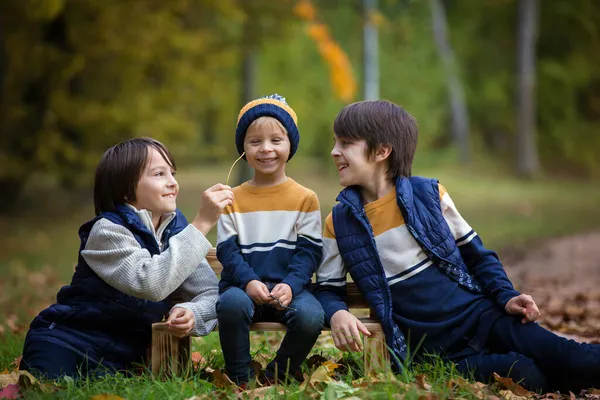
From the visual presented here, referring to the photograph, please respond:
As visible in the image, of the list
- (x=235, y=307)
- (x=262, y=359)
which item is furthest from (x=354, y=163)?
(x=262, y=359)

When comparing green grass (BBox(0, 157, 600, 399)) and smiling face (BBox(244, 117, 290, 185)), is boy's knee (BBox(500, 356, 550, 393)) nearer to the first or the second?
green grass (BBox(0, 157, 600, 399))

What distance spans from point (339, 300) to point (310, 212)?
0.42m

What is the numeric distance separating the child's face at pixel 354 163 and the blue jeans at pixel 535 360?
0.88 meters

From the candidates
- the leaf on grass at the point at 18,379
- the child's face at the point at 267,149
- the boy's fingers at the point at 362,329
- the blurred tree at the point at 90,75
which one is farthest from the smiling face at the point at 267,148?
the blurred tree at the point at 90,75

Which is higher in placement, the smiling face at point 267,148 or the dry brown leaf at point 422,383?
the smiling face at point 267,148

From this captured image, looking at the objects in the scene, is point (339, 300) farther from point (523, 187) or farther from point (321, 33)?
point (523, 187)

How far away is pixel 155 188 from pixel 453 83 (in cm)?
2673

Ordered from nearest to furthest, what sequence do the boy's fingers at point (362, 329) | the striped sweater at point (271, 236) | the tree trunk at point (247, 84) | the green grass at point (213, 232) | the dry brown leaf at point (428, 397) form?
1. the dry brown leaf at point (428, 397)
2. the green grass at point (213, 232)
3. the boy's fingers at point (362, 329)
4. the striped sweater at point (271, 236)
5. the tree trunk at point (247, 84)

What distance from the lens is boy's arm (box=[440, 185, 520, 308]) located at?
11.7 ft

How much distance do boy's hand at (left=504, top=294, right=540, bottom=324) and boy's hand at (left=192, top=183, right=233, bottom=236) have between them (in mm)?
1320

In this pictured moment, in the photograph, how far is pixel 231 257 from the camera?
3.43 meters

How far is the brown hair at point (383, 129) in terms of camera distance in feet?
11.8

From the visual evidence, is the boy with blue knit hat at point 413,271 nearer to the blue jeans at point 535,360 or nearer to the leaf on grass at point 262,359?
the blue jeans at point 535,360

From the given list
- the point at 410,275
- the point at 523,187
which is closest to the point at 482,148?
the point at 523,187
